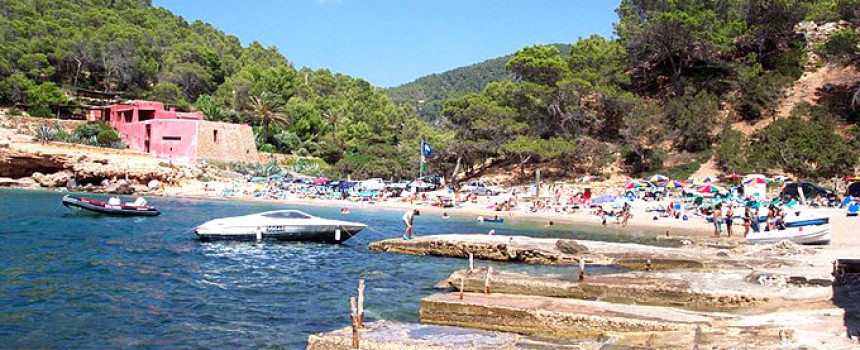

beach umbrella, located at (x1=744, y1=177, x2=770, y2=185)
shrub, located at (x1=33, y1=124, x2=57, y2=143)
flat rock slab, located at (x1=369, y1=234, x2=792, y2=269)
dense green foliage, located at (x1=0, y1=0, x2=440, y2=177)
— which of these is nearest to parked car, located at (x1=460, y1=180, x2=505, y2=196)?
dense green foliage, located at (x1=0, y1=0, x2=440, y2=177)

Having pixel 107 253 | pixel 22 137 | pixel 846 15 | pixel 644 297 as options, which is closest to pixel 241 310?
pixel 644 297

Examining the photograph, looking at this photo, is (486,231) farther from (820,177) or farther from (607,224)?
(820,177)

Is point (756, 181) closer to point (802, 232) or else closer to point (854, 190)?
point (854, 190)

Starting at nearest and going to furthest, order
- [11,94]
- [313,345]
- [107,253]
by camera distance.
Answer: [313,345], [107,253], [11,94]

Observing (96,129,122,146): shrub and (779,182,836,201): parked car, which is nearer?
(779,182,836,201): parked car

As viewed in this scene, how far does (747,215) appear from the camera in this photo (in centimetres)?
2848

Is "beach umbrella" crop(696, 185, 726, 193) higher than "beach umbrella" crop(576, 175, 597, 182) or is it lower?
lower

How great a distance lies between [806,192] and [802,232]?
17.7m

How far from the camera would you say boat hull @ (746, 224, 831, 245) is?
75.3ft

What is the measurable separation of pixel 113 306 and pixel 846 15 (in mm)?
61061

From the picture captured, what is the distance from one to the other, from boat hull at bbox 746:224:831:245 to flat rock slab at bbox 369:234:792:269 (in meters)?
5.19

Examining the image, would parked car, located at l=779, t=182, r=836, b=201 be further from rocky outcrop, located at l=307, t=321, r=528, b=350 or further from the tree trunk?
the tree trunk

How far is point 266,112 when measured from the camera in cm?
7400

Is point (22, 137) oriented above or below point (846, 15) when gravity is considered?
below
